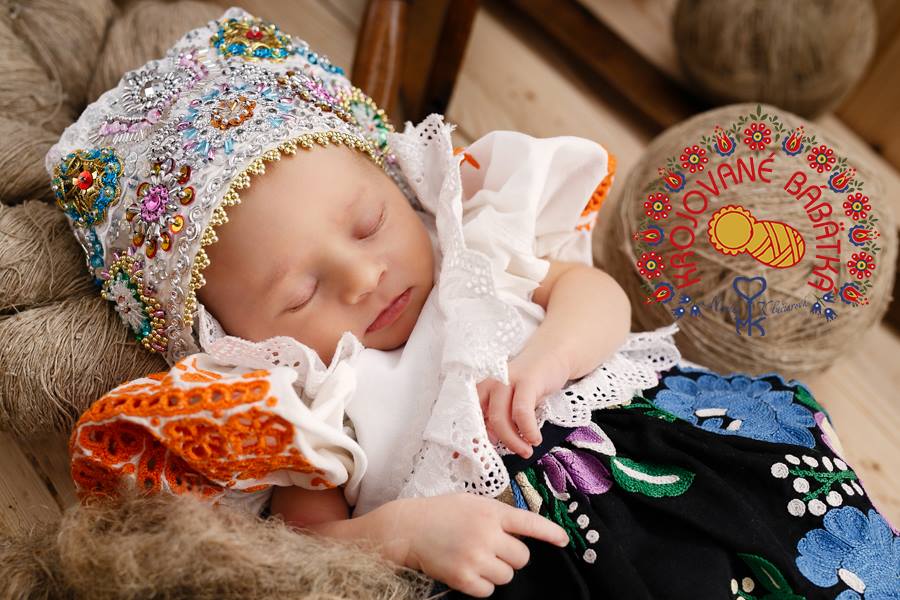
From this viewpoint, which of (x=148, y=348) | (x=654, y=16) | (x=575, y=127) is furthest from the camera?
(x=654, y=16)

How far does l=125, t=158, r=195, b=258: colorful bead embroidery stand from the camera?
811 millimetres

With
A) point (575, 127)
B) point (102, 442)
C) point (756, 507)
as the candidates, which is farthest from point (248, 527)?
point (575, 127)

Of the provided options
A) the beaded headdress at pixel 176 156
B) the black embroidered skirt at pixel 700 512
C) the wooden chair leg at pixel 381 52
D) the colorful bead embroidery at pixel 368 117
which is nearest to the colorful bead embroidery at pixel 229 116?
the beaded headdress at pixel 176 156

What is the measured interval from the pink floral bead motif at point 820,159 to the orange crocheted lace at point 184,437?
834 millimetres

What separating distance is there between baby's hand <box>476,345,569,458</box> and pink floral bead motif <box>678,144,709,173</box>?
0.45 m

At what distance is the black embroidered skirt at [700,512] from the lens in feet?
2.44

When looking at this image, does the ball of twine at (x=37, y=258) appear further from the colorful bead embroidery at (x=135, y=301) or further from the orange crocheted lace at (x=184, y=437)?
the orange crocheted lace at (x=184, y=437)

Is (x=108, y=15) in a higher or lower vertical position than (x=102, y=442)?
higher

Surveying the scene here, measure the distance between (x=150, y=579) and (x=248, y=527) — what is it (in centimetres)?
10

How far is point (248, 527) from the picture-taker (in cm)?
68

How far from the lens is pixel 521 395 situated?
2.59 feet

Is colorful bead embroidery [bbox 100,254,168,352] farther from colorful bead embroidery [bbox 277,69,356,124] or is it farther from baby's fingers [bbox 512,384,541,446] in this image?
baby's fingers [bbox 512,384,541,446]

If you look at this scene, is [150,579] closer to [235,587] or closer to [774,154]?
[235,587]

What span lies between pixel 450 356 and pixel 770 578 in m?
0.40
